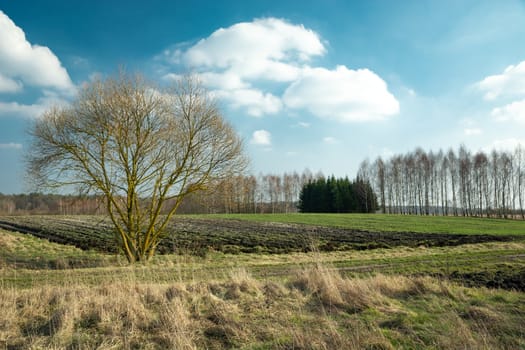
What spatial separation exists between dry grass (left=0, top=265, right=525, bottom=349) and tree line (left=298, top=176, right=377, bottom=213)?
8624 cm

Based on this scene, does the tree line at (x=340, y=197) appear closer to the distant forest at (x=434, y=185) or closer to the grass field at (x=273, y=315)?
the distant forest at (x=434, y=185)

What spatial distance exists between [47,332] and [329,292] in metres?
5.79

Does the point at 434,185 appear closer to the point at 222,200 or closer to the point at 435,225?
the point at 435,225

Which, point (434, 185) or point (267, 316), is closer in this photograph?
point (267, 316)

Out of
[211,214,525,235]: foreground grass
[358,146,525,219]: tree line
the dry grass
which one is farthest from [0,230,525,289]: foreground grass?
[358,146,525,219]: tree line

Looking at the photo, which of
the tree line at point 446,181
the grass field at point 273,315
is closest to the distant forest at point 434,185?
the tree line at point 446,181

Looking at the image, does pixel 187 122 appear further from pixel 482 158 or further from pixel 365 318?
pixel 482 158

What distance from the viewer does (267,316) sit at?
731 cm

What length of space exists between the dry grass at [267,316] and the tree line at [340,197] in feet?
283

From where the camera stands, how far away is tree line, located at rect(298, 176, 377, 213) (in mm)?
93938

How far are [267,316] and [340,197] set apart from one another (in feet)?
293

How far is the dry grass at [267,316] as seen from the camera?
5805mm

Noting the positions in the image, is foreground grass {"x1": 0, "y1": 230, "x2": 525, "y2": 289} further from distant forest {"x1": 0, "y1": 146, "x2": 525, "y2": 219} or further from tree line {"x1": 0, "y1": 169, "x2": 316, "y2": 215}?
distant forest {"x1": 0, "y1": 146, "x2": 525, "y2": 219}

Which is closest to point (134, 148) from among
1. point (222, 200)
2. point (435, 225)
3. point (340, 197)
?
point (222, 200)
